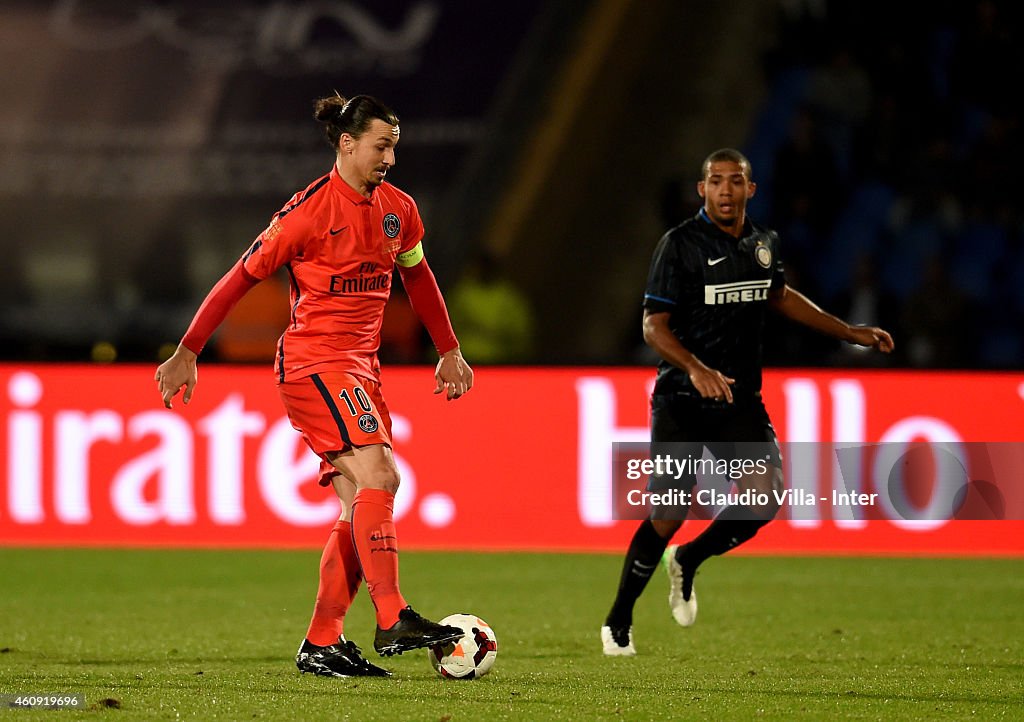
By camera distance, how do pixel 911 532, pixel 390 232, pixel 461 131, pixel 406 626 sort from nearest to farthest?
pixel 406 626 → pixel 390 232 → pixel 911 532 → pixel 461 131

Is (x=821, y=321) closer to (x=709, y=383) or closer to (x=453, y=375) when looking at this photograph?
(x=709, y=383)

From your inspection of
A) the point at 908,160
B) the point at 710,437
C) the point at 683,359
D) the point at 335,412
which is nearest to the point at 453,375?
→ the point at 335,412

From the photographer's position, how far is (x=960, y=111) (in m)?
15.0

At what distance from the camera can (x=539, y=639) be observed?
23.0 ft

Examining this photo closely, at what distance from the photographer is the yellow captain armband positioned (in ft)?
19.5

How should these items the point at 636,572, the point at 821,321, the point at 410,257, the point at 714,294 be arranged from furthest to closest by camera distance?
the point at 821,321 → the point at 636,572 → the point at 714,294 → the point at 410,257

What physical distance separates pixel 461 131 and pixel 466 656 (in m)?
9.68

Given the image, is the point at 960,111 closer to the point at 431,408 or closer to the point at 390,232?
the point at 431,408

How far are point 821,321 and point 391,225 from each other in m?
1.86

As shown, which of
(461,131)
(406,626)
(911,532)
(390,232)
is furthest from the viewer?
(461,131)

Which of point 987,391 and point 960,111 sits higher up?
point 960,111

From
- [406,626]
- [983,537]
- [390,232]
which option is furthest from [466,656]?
[983,537]

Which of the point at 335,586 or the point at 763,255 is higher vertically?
the point at 763,255

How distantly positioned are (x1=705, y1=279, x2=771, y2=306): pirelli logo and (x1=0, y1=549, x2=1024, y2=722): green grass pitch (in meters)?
1.33
